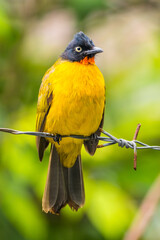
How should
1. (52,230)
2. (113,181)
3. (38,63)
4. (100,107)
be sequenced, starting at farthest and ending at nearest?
(38,63) → (52,230) → (113,181) → (100,107)

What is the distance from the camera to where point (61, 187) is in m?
3.94

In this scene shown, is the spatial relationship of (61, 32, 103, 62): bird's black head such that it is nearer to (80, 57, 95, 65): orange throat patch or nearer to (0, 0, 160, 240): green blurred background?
(80, 57, 95, 65): orange throat patch

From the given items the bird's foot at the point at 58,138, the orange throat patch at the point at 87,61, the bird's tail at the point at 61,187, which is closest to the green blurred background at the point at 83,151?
the bird's tail at the point at 61,187

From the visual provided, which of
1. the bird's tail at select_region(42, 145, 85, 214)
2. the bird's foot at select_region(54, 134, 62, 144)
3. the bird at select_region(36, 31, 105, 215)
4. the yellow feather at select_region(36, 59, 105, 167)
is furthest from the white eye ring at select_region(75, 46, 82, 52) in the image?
the bird's tail at select_region(42, 145, 85, 214)

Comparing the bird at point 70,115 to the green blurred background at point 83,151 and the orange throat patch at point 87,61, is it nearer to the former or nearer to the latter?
the orange throat patch at point 87,61

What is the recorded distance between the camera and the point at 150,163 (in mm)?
4406

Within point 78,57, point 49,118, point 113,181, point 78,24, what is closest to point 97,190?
point 113,181

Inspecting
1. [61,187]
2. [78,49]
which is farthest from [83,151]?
[78,49]

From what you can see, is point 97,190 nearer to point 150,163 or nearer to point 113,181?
point 113,181

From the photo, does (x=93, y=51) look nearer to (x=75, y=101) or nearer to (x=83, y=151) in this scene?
(x=75, y=101)

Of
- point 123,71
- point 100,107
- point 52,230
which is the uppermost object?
point 123,71

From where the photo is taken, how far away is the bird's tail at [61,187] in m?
3.81

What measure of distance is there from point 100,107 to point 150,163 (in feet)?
3.19

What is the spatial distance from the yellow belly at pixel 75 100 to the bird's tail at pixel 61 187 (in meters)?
0.38
